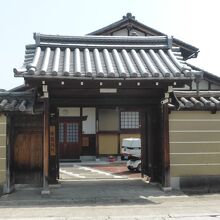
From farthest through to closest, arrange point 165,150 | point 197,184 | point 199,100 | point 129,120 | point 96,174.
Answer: point 129,120
point 96,174
point 199,100
point 197,184
point 165,150

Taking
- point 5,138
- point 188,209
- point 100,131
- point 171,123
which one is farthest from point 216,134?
point 100,131

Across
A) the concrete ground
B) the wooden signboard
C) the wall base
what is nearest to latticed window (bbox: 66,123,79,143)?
the concrete ground

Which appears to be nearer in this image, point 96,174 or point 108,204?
point 108,204

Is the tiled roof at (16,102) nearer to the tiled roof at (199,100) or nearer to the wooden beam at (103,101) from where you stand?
the wooden beam at (103,101)

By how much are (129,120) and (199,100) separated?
18.2 meters

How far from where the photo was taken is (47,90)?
12.9m

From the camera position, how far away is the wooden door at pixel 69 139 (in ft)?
101

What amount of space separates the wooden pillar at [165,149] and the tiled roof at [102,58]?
4.94ft

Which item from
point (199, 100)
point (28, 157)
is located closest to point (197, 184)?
point (199, 100)

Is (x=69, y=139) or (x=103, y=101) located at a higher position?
(x=103, y=101)

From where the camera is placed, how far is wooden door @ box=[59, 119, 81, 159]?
30703 mm

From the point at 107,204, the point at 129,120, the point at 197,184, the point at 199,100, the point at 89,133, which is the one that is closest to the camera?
the point at 107,204

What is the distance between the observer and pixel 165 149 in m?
13.5

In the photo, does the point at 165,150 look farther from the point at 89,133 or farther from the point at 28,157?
the point at 89,133
